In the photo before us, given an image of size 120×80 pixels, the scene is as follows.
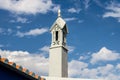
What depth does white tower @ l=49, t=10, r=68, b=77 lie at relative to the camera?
2184 inches

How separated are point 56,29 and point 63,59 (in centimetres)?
572

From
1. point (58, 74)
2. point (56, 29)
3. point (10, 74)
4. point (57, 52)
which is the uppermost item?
point (56, 29)

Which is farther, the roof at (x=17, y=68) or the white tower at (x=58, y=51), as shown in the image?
the white tower at (x=58, y=51)

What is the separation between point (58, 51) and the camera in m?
56.5

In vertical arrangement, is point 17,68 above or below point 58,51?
below

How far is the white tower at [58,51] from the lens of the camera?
55.5 meters

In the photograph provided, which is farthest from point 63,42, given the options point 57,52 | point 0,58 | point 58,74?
point 0,58

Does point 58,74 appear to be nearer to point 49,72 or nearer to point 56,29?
point 49,72

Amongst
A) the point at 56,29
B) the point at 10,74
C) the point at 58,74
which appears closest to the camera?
the point at 10,74

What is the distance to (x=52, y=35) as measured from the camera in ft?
193

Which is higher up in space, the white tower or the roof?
the white tower

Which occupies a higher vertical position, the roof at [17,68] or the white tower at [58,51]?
the white tower at [58,51]

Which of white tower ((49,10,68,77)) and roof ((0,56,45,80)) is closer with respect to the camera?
roof ((0,56,45,80))

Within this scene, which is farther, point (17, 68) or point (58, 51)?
point (58, 51)
